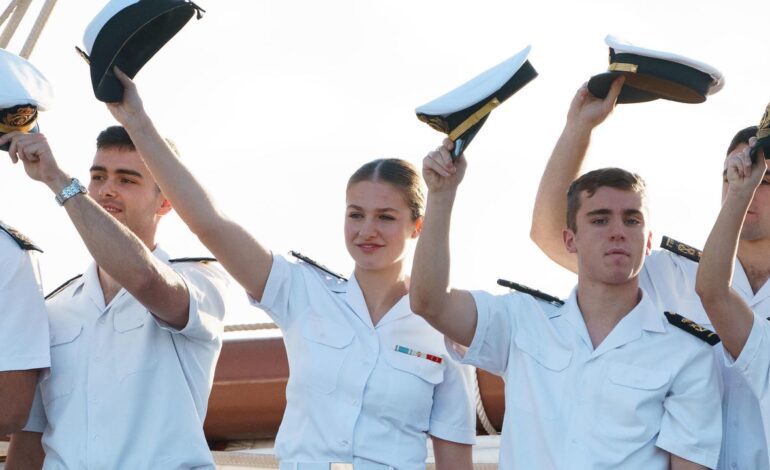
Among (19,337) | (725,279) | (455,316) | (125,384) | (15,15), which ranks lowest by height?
(125,384)

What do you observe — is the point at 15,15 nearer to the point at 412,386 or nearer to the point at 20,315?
the point at 20,315

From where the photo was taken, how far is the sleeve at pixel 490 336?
3.60 m

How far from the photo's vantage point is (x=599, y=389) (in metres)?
3.45

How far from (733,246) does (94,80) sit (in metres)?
1.71

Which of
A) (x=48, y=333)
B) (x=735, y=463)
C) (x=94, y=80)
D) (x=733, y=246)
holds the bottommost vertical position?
(x=735, y=463)

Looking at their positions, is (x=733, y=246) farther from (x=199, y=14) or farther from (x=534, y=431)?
(x=199, y=14)

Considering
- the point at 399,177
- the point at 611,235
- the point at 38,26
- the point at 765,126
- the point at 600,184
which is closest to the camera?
the point at 765,126

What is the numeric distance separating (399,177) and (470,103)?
59 cm

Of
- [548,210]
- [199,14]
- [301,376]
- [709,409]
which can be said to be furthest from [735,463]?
[199,14]

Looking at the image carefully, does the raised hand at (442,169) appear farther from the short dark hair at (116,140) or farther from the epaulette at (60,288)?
the epaulette at (60,288)

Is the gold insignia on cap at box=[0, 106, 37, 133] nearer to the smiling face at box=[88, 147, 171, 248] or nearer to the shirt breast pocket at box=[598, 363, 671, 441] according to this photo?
the smiling face at box=[88, 147, 171, 248]

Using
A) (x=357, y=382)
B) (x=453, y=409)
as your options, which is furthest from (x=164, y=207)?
(x=453, y=409)

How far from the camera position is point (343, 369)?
3746mm

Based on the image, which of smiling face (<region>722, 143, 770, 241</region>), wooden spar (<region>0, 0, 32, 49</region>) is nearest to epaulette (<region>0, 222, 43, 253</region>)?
smiling face (<region>722, 143, 770, 241</region>)
